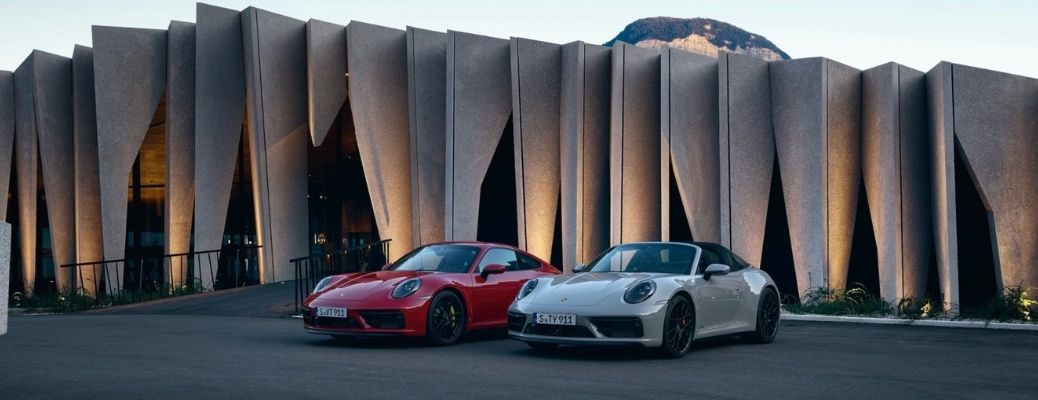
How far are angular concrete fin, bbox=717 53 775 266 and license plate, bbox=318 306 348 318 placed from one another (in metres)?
14.5

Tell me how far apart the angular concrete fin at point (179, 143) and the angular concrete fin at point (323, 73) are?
2.71 meters

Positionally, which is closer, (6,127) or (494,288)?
(494,288)

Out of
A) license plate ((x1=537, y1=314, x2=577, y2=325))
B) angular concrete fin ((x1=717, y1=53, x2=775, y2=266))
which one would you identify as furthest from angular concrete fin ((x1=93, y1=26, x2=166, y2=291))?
license plate ((x1=537, y1=314, x2=577, y2=325))

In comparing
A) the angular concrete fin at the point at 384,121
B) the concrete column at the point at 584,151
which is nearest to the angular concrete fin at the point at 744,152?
the concrete column at the point at 584,151

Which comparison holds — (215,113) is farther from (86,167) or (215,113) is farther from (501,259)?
(501,259)

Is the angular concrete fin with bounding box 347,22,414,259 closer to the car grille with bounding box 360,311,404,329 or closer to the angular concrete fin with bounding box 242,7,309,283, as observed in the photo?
the angular concrete fin with bounding box 242,7,309,283

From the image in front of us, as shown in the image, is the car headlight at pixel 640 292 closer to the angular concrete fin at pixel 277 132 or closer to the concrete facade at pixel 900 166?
the concrete facade at pixel 900 166

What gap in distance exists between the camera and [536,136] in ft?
83.1

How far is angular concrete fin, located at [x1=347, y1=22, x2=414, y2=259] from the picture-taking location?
85.1 ft

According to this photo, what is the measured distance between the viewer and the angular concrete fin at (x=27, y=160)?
31.2m

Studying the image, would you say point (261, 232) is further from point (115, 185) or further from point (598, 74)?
point (598, 74)

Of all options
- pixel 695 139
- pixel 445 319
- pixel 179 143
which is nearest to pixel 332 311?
pixel 445 319

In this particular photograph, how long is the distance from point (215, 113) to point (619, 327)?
19.4 meters

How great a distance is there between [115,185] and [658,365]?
2217 centimetres
